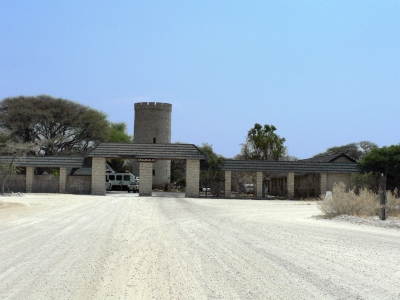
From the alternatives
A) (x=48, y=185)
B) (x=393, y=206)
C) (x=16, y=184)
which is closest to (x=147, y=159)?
(x=48, y=185)

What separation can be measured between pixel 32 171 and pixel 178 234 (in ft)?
105

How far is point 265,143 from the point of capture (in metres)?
63.0

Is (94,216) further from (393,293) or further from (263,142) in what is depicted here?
(263,142)

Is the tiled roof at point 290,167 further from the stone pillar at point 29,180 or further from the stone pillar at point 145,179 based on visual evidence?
the stone pillar at point 29,180

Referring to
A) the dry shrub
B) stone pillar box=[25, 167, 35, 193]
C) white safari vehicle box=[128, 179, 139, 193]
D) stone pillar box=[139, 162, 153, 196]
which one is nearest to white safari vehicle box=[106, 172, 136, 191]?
white safari vehicle box=[128, 179, 139, 193]

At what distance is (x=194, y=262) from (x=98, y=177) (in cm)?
3335

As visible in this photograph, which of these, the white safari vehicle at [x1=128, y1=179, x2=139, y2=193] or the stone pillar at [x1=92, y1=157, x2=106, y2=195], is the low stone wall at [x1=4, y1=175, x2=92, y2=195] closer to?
the stone pillar at [x1=92, y1=157, x2=106, y2=195]

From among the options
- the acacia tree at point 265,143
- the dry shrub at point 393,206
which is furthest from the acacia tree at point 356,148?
the dry shrub at point 393,206

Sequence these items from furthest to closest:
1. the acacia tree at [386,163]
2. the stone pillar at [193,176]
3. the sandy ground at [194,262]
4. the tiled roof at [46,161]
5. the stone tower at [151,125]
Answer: the stone tower at [151,125] → the tiled roof at [46,161] → the stone pillar at [193,176] → the acacia tree at [386,163] → the sandy ground at [194,262]

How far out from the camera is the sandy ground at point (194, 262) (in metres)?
7.60

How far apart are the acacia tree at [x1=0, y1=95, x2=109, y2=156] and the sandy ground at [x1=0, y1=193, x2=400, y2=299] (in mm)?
49287

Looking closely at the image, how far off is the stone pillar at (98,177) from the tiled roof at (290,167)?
9.44 metres

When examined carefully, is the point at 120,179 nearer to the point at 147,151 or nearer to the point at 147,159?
the point at 147,151

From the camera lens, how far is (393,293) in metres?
7.66
